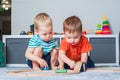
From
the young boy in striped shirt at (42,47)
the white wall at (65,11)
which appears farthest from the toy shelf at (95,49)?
the young boy in striped shirt at (42,47)

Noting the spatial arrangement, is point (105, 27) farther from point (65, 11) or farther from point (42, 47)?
point (42, 47)

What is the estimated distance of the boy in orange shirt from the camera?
5.26 ft

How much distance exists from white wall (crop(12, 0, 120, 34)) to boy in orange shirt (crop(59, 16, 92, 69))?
179 cm

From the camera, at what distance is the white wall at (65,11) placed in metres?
3.53

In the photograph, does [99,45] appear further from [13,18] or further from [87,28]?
[13,18]

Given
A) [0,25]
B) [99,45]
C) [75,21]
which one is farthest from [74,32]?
[0,25]

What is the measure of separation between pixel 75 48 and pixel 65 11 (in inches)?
73.2

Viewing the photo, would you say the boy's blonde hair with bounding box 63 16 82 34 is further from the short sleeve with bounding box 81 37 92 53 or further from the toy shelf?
the toy shelf

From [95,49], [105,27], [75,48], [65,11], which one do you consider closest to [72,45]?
[75,48]

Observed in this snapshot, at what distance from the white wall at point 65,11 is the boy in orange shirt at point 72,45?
1.79m

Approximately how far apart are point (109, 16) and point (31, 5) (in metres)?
0.96

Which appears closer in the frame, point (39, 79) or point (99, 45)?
point (39, 79)

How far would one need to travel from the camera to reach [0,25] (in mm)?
9789

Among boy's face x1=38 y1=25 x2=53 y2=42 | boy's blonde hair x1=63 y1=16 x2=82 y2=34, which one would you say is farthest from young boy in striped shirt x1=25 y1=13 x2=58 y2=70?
boy's blonde hair x1=63 y1=16 x2=82 y2=34
